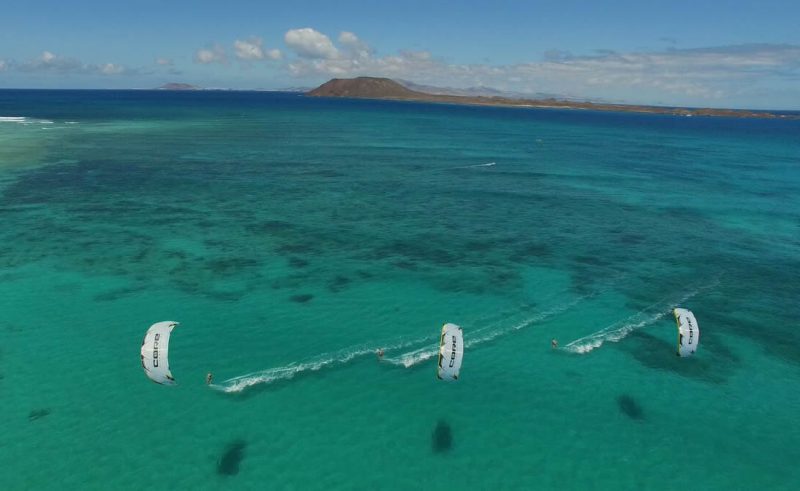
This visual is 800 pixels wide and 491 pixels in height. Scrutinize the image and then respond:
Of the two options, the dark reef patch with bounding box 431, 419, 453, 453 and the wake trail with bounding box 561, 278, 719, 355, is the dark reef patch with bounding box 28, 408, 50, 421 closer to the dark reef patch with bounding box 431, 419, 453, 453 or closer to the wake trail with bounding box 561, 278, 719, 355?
the dark reef patch with bounding box 431, 419, 453, 453

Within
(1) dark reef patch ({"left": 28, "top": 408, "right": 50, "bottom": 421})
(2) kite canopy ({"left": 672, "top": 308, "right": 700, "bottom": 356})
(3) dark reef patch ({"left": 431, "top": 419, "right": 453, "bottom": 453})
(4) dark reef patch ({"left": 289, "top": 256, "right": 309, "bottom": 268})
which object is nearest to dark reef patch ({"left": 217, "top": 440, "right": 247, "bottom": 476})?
(3) dark reef patch ({"left": 431, "top": 419, "right": 453, "bottom": 453})

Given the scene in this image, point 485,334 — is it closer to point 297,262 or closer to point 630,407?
point 630,407

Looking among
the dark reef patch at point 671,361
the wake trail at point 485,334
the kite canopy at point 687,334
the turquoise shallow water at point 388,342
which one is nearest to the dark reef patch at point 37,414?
the turquoise shallow water at point 388,342

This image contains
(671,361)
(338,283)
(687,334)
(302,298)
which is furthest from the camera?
(338,283)

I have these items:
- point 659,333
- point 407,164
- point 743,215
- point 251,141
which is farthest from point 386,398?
point 251,141

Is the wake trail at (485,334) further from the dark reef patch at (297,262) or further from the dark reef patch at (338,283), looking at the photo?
the dark reef patch at (297,262)

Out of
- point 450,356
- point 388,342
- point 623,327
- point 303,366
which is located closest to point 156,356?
point 303,366

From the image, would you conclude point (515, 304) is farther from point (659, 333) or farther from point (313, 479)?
point (313, 479)
